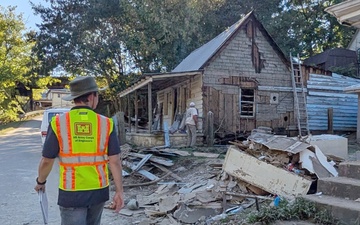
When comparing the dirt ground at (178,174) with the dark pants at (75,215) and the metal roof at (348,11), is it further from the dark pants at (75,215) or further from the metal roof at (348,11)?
the metal roof at (348,11)

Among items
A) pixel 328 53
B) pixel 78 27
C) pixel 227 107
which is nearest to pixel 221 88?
pixel 227 107

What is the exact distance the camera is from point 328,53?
2359 cm

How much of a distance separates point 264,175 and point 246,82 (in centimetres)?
996

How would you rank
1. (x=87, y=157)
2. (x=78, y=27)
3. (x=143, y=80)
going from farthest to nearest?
(x=78, y=27) < (x=143, y=80) < (x=87, y=157)

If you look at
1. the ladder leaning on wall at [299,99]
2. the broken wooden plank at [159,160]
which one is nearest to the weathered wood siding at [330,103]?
the ladder leaning on wall at [299,99]

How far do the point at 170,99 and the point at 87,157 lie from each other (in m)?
15.8

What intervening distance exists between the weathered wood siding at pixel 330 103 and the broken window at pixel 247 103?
312cm

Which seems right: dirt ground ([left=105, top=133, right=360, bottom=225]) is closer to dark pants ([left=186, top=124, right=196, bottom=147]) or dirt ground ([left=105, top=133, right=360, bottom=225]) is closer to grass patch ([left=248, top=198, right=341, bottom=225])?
dark pants ([left=186, top=124, right=196, bottom=147])

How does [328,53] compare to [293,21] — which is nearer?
[328,53]

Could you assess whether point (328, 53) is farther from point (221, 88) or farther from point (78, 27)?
point (78, 27)

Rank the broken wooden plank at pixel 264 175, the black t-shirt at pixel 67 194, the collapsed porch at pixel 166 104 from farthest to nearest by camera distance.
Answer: the collapsed porch at pixel 166 104 → the broken wooden plank at pixel 264 175 → the black t-shirt at pixel 67 194

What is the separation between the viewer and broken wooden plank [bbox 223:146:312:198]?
17.7ft

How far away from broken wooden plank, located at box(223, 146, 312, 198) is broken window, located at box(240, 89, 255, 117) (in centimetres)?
910

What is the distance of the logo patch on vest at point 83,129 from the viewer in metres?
2.58
